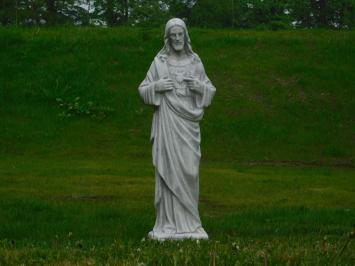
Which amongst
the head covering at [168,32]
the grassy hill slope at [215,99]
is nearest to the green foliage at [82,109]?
the grassy hill slope at [215,99]

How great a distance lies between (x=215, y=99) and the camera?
2933 cm

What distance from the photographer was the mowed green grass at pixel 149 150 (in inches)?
383

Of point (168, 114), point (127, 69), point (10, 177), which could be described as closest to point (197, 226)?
point (168, 114)

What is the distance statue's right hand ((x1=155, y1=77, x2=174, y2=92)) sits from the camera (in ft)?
36.3

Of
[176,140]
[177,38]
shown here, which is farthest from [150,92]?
[177,38]

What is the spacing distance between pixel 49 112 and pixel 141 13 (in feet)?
76.5

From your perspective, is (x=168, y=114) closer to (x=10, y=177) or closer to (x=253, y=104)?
(x=10, y=177)

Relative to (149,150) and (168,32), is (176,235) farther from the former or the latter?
(149,150)

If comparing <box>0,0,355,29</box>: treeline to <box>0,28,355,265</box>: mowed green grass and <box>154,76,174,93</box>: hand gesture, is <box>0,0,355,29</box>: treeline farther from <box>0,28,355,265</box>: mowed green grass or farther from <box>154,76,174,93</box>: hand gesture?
<box>154,76,174,93</box>: hand gesture

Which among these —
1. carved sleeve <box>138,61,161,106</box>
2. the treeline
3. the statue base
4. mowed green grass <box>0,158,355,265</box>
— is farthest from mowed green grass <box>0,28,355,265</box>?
the treeline

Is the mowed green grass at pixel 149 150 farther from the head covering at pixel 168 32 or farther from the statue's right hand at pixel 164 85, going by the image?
the head covering at pixel 168 32

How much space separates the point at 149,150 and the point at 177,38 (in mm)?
14188

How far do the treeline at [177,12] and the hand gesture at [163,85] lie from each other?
37.3 meters

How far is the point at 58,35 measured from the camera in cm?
3428
